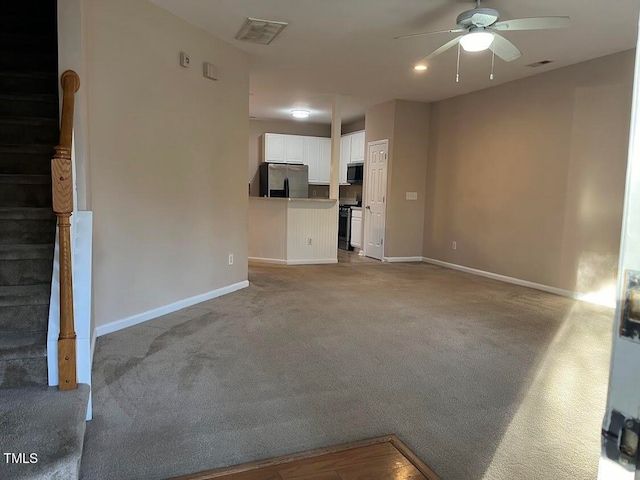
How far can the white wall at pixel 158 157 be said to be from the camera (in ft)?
10.5

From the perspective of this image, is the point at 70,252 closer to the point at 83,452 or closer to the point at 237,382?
the point at 83,452

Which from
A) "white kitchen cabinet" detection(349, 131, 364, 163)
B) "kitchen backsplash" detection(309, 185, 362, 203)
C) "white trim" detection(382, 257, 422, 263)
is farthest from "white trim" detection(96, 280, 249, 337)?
"kitchen backsplash" detection(309, 185, 362, 203)

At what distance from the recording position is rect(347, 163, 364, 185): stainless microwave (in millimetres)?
8367

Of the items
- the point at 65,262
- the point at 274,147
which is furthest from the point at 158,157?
the point at 274,147

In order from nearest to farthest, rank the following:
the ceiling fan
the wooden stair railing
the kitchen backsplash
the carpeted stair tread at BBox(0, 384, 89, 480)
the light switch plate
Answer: the carpeted stair tread at BBox(0, 384, 89, 480) → the wooden stair railing → the ceiling fan → the light switch plate → the kitchen backsplash

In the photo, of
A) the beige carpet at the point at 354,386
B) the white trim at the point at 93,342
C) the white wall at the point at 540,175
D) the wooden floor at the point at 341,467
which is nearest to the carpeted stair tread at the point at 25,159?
the white trim at the point at 93,342

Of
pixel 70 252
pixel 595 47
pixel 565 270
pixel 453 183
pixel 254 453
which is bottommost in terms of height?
pixel 254 453

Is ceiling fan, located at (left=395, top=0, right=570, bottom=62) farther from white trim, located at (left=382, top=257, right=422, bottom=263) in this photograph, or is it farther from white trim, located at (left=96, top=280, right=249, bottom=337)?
white trim, located at (left=382, top=257, right=422, bottom=263)

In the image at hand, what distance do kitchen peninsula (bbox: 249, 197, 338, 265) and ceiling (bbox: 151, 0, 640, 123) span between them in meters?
1.71

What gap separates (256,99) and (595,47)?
15.7ft

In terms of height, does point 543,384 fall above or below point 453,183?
below

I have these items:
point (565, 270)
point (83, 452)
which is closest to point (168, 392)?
point (83, 452)

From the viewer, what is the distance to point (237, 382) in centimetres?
252

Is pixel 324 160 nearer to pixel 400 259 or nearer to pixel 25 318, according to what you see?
pixel 400 259
